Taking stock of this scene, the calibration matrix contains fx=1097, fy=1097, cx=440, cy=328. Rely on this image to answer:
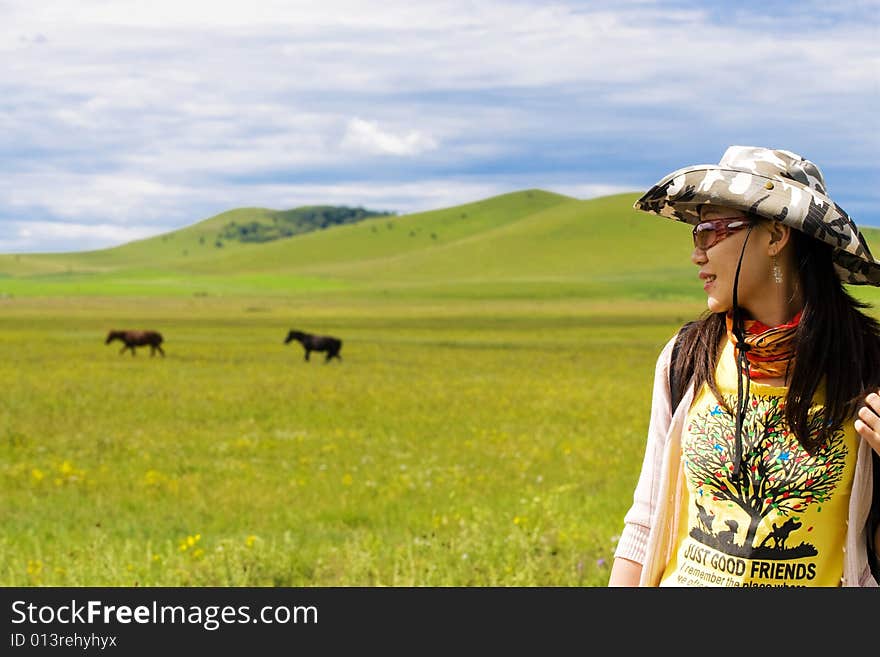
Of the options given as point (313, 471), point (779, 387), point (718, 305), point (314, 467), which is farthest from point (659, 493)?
point (314, 467)

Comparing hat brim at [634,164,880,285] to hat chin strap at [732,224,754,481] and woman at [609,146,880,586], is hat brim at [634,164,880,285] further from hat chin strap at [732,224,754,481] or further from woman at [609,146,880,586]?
hat chin strap at [732,224,754,481]

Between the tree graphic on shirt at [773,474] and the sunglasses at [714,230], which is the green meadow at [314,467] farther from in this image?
the sunglasses at [714,230]

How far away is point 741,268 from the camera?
291 centimetres

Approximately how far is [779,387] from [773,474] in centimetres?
23

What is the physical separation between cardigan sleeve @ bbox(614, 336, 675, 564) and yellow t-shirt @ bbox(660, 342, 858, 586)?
169 millimetres

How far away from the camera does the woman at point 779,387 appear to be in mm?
2867

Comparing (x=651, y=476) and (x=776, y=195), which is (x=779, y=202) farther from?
(x=651, y=476)

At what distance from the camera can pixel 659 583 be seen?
3.06 metres

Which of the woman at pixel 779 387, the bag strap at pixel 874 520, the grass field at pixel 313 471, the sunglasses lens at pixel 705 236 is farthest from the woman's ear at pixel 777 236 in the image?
the grass field at pixel 313 471

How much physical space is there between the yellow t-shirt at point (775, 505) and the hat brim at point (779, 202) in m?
0.38

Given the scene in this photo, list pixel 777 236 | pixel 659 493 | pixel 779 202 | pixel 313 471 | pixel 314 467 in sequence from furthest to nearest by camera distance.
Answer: pixel 314 467 < pixel 313 471 < pixel 659 493 < pixel 777 236 < pixel 779 202

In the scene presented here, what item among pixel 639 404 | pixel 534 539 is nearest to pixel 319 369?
pixel 639 404

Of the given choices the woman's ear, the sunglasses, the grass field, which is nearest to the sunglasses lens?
the sunglasses
